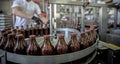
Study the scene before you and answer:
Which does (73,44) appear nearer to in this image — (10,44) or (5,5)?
(10,44)

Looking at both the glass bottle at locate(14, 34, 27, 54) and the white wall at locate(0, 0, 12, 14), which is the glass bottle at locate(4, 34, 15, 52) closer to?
the glass bottle at locate(14, 34, 27, 54)

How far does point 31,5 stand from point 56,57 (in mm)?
2011

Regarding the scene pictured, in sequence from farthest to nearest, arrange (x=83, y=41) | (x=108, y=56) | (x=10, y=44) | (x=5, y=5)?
(x=5, y=5) → (x=108, y=56) → (x=83, y=41) → (x=10, y=44)

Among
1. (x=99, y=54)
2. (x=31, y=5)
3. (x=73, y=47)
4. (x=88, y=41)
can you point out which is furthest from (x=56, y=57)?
(x=31, y=5)

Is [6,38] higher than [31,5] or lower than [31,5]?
lower

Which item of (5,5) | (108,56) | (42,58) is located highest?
(5,5)

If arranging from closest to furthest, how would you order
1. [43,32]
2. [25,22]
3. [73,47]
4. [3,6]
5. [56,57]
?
1. [56,57]
2. [73,47]
3. [43,32]
4. [25,22]
5. [3,6]

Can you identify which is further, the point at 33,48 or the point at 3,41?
the point at 3,41

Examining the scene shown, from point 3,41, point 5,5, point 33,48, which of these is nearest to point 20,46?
point 33,48

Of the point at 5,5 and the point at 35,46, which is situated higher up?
the point at 5,5

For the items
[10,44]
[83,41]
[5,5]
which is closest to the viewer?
[10,44]

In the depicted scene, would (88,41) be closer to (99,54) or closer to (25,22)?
(99,54)

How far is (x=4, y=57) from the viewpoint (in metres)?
0.84

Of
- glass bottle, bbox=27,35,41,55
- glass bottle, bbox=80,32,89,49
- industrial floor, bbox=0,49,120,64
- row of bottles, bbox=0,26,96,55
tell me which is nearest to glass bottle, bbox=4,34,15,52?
row of bottles, bbox=0,26,96,55
